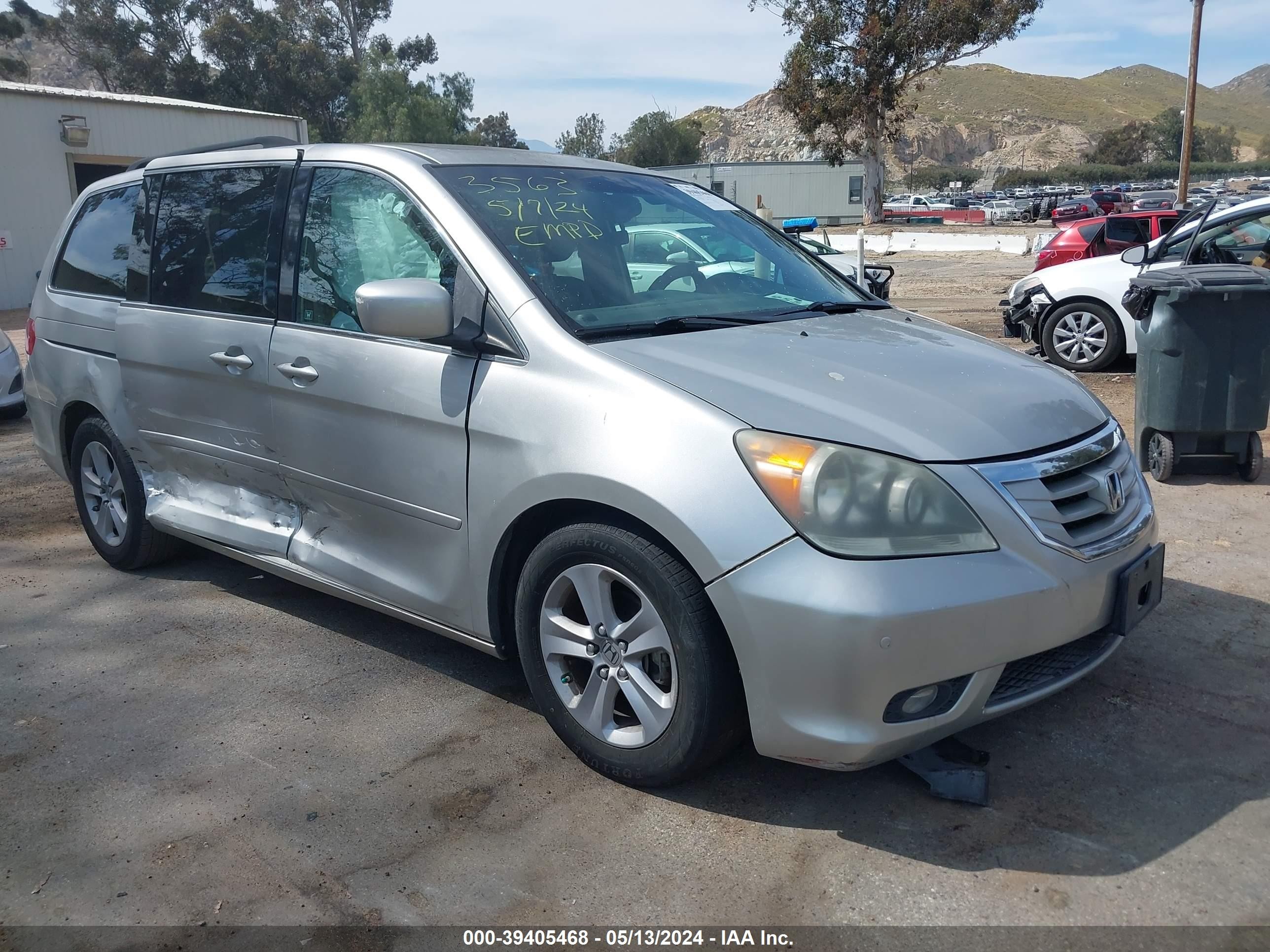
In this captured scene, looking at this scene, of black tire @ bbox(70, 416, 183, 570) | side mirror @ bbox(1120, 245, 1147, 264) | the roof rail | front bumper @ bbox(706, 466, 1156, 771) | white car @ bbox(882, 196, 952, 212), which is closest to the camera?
front bumper @ bbox(706, 466, 1156, 771)

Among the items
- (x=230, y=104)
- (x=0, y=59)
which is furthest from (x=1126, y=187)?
(x=0, y=59)

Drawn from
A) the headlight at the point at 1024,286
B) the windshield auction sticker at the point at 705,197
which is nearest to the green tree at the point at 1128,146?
the headlight at the point at 1024,286

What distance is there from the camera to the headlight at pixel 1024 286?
1007cm

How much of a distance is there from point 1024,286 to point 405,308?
27.7 ft

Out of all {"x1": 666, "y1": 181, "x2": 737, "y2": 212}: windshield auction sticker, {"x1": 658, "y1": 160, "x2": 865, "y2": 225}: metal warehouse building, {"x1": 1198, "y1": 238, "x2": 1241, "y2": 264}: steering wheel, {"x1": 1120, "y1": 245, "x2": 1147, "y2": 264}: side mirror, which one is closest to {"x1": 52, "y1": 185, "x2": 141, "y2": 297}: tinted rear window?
{"x1": 666, "y1": 181, "x2": 737, "y2": 212}: windshield auction sticker

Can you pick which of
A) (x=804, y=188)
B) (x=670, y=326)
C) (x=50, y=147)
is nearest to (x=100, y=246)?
(x=670, y=326)

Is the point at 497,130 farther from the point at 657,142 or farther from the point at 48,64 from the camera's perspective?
the point at 48,64

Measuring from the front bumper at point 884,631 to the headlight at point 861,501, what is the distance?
0.03 meters

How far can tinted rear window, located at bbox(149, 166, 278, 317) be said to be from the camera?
408cm

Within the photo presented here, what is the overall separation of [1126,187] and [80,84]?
100928 millimetres

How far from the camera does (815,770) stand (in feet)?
10.6

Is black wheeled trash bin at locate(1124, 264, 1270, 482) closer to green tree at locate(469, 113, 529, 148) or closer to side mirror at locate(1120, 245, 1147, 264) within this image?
side mirror at locate(1120, 245, 1147, 264)

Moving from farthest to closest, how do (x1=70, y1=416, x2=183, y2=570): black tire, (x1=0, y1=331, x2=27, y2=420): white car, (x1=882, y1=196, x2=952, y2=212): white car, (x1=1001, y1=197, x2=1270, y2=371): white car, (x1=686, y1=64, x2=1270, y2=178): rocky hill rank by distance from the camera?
(x1=686, y1=64, x2=1270, y2=178): rocky hill
(x1=882, y1=196, x2=952, y2=212): white car
(x1=1001, y1=197, x2=1270, y2=371): white car
(x1=0, y1=331, x2=27, y2=420): white car
(x1=70, y1=416, x2=183, y2=570): black tire

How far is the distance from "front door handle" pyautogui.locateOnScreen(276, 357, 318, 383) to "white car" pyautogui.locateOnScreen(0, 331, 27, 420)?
6.75 metres
